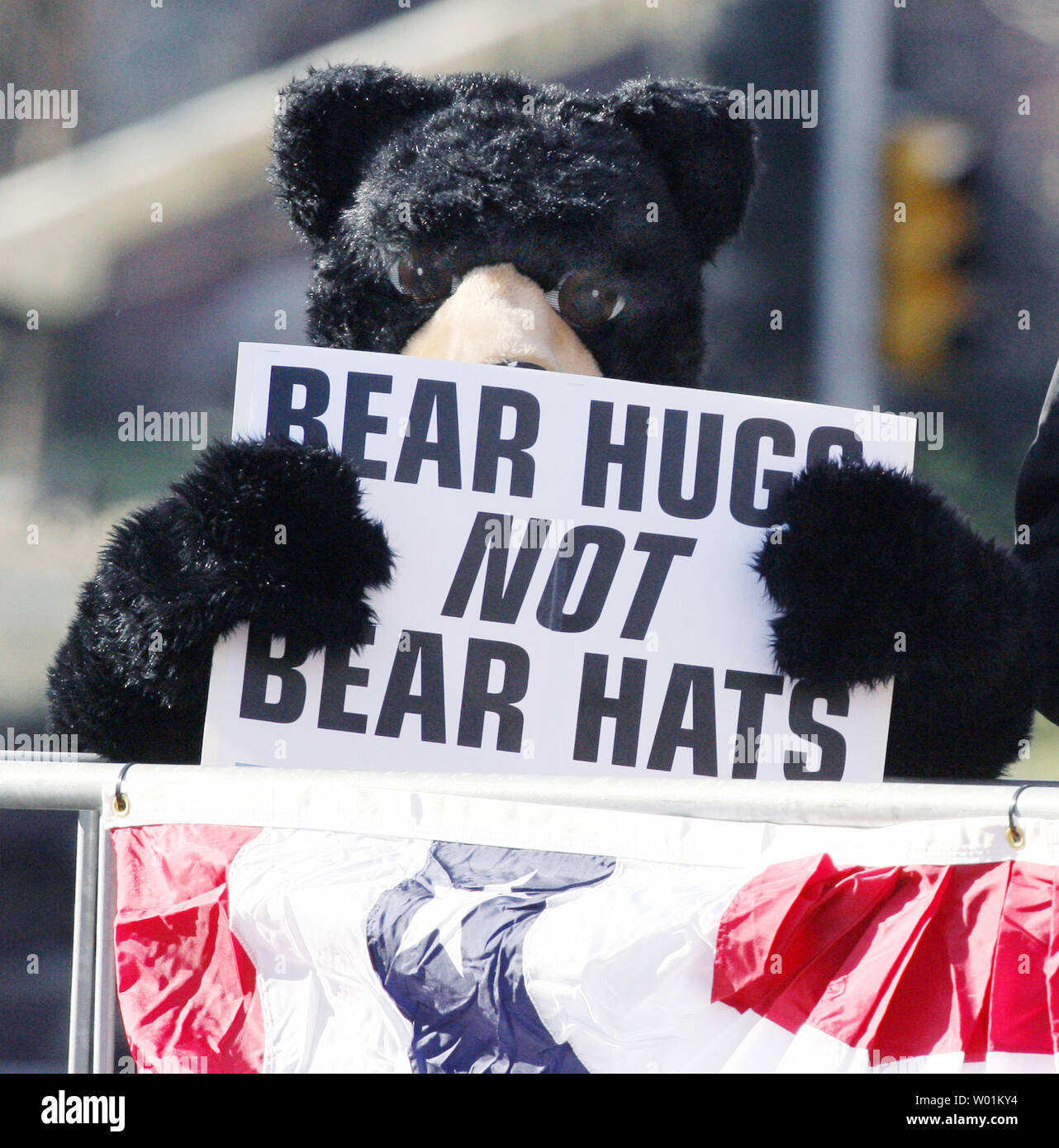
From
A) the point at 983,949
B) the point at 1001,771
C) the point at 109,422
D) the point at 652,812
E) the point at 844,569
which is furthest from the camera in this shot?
the point at 109,422

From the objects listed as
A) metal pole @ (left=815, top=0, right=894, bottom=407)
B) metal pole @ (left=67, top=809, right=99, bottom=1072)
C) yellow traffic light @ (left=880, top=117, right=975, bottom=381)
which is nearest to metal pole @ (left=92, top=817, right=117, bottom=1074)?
metal pole @ (left=67, top=809, right=99, bottom=1072)

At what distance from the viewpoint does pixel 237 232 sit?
141 inches

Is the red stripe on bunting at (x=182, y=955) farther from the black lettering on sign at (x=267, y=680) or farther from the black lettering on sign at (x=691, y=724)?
the black lettering on sign at (x=691, y=724)

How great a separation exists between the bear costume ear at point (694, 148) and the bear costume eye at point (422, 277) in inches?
13.1

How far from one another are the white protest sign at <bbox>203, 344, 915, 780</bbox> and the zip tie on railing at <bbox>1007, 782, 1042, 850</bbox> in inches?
14.8

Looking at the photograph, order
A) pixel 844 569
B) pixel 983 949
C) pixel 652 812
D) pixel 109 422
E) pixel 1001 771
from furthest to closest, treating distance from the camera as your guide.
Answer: pixel 109 422
pixel 1001 771
pixel 844 569
pixel 652 812
pixel 983 949

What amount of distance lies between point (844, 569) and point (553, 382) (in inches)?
13.9

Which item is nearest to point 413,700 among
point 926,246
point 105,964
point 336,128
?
point 105,964

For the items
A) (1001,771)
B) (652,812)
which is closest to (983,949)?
(652,812)

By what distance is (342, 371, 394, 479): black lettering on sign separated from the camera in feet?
5.23

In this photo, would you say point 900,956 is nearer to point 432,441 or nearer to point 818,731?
point 818,731

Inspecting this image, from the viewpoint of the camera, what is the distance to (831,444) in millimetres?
1605

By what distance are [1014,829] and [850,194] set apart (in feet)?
9.12
